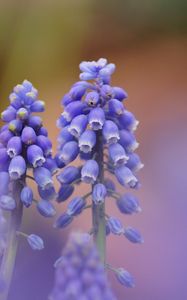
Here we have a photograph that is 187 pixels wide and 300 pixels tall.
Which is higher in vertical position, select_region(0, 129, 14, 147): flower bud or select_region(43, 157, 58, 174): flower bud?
select_region(0, 129, 14, 147): flower bud

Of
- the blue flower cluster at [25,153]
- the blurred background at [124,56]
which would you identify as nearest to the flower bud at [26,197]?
the blue flower cluster at [25,153]

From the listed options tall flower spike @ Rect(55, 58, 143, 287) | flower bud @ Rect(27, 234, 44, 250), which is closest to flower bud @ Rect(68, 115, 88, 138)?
tall flower spike @ Rect(55, 58, 143, 287)

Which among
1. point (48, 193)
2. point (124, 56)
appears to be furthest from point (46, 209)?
point (124, 56)

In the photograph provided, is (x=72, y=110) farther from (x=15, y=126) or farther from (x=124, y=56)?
(x=124, y=56)

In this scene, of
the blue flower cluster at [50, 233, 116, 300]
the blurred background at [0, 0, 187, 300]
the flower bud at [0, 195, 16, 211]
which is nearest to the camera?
the blue flower cluster at [50, 233, 116, 300]

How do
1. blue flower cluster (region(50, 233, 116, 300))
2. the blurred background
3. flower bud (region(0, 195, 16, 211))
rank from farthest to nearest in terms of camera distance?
the blurred background → flower bud (region(0, 195, 16, 211)) → blue flower cluster (region(50, 233, 116, 300))

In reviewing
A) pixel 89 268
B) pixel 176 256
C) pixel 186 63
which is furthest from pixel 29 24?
pixel 89 268

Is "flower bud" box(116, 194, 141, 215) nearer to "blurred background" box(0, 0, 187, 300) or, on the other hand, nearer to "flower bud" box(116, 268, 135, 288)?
"flower bud" box(116, 268, 135, 288)

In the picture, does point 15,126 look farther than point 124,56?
No
